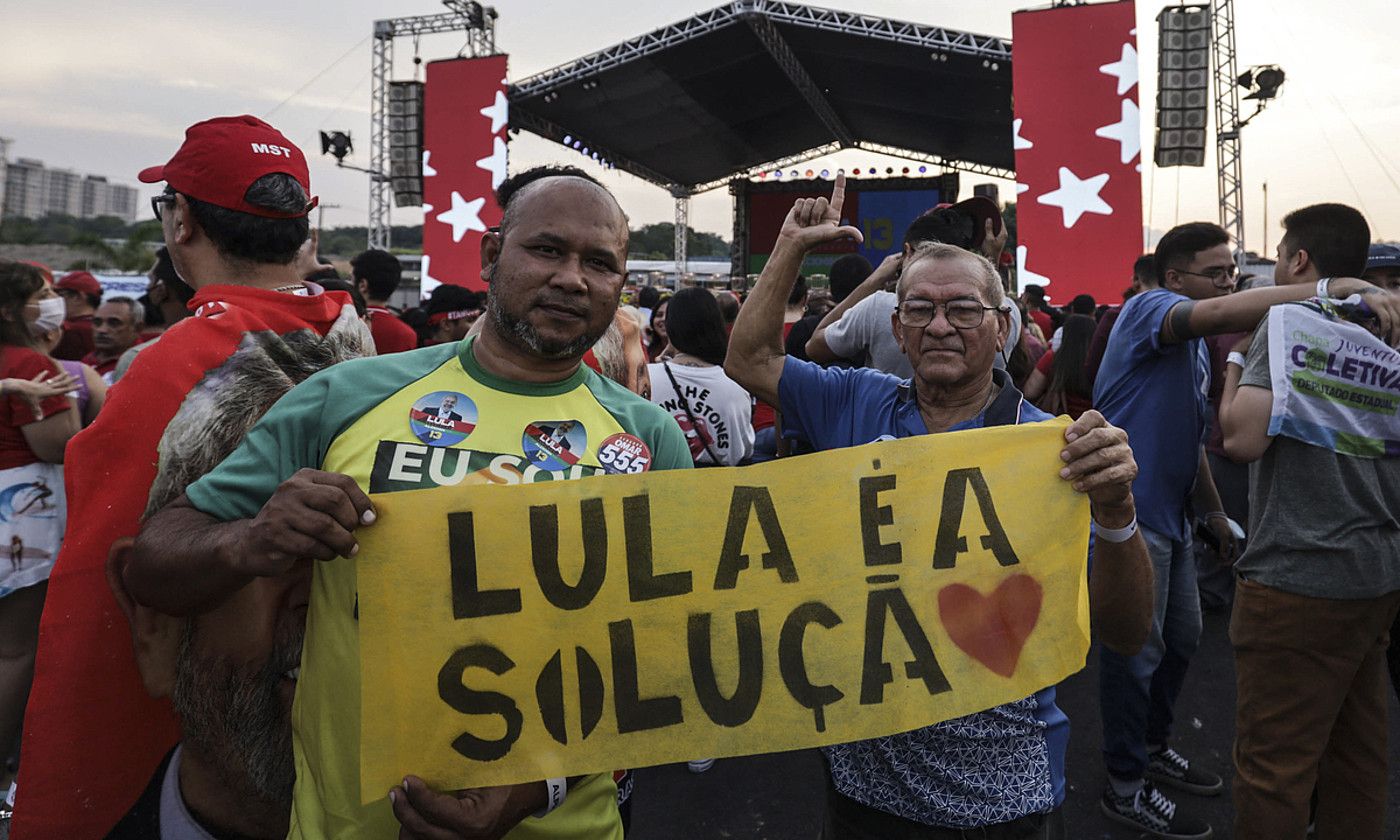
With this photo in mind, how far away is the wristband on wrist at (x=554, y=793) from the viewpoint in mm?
1405

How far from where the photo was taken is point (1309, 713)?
246 centimetres

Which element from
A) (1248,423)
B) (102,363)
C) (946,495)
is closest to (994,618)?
(946,495)

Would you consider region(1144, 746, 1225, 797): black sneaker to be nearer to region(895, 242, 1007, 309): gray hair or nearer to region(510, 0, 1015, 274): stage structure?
region(895, 242, 1007, 309): gray hair

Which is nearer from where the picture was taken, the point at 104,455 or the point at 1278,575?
the point at 104,455

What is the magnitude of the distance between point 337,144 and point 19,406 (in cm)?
1898

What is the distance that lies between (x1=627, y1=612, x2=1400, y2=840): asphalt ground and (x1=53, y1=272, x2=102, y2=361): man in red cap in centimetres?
403

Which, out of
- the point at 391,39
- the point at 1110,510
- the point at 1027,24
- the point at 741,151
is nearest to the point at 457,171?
the point at 391,39

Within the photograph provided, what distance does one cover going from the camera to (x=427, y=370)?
4.93 feet

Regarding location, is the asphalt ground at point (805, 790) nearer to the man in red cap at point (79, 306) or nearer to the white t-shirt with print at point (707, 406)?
the white t-shirt with print at point (707, 406)

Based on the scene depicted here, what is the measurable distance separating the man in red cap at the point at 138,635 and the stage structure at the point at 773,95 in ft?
49.1

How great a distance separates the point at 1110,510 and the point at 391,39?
19145 millimetres

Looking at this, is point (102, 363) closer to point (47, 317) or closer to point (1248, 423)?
point (47, 317)

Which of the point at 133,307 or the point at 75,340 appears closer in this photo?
the point at 133,307

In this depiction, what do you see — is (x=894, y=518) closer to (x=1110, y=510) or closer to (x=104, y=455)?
(x=1110, y=510)
